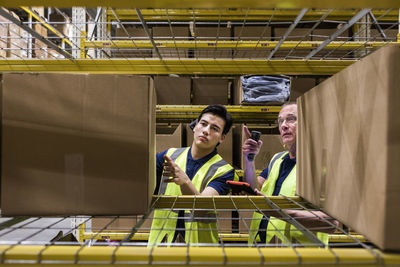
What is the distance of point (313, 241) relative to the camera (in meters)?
0.54

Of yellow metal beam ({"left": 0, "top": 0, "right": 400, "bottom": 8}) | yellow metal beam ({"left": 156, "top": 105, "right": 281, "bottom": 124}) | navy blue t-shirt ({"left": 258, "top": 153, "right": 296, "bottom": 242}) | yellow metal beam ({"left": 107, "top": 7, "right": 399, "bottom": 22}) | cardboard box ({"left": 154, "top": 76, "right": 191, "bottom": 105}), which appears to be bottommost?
navy blue t-shirt ({"left": 258, "top": 153, "right": 296, "bottom": 242})

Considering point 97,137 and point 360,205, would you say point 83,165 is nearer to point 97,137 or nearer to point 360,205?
point 97,137

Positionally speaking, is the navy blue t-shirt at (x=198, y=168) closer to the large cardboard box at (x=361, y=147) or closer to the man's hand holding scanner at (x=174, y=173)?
the man's hand holding scanner at (x=174, y=173)

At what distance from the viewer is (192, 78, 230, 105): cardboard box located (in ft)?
7.87

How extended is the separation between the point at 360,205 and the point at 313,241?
0.12m

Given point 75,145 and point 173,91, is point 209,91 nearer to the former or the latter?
point 173,91

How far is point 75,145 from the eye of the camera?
0.62 m

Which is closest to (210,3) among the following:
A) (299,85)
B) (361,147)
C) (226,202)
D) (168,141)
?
(361,147)

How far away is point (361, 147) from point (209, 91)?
191 cm

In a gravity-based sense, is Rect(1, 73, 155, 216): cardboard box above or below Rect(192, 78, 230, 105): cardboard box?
below

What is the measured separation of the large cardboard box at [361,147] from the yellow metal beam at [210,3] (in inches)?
5.7

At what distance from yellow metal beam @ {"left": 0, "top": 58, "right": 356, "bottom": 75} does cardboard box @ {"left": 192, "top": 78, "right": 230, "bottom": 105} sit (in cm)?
72

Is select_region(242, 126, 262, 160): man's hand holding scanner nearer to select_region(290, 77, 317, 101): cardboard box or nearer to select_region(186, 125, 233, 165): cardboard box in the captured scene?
select_region(186, 125, 233, 165): cardboard box

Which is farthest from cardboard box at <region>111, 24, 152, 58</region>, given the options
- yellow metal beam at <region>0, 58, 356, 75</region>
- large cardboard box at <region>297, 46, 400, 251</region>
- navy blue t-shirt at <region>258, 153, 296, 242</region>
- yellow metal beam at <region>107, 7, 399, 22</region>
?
large cardboard box at <region>297, 46, 400, 251</region>
